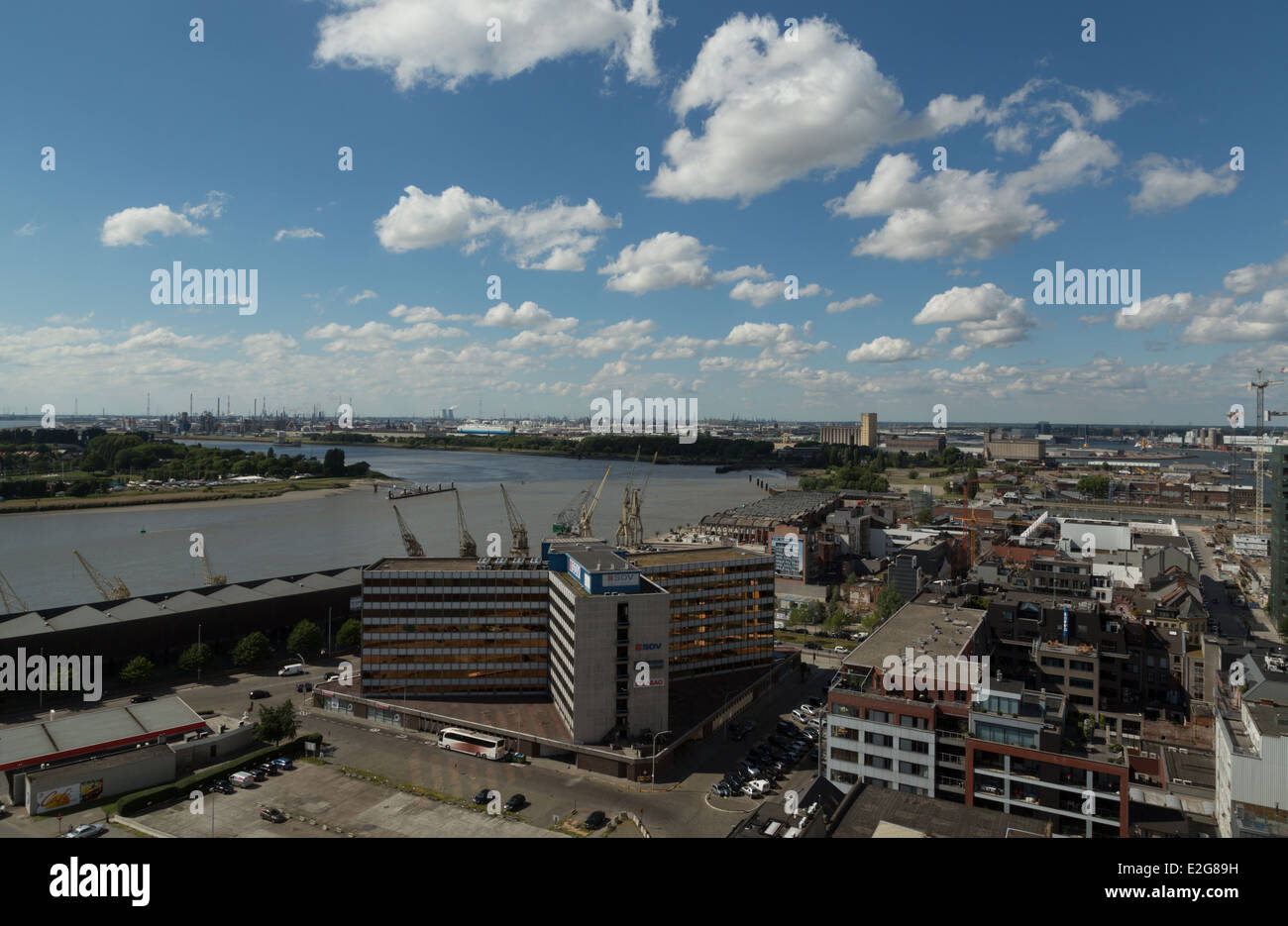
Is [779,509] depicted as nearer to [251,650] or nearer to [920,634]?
[920,634]

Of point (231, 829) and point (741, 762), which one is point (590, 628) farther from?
point (231, 829)

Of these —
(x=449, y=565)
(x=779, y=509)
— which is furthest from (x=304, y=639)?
(x=779, y=509)

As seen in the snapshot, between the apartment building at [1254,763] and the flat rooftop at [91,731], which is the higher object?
the apartment building at [1254,763]

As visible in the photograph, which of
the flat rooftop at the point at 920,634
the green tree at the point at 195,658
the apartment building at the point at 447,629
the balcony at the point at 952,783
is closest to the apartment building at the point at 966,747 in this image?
the balcony at the point at 952,783

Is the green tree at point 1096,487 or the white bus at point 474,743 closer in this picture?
the white bus at point 474,743

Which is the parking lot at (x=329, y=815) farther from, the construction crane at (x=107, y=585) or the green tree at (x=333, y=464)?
the green tree at (x=333, y=464)
